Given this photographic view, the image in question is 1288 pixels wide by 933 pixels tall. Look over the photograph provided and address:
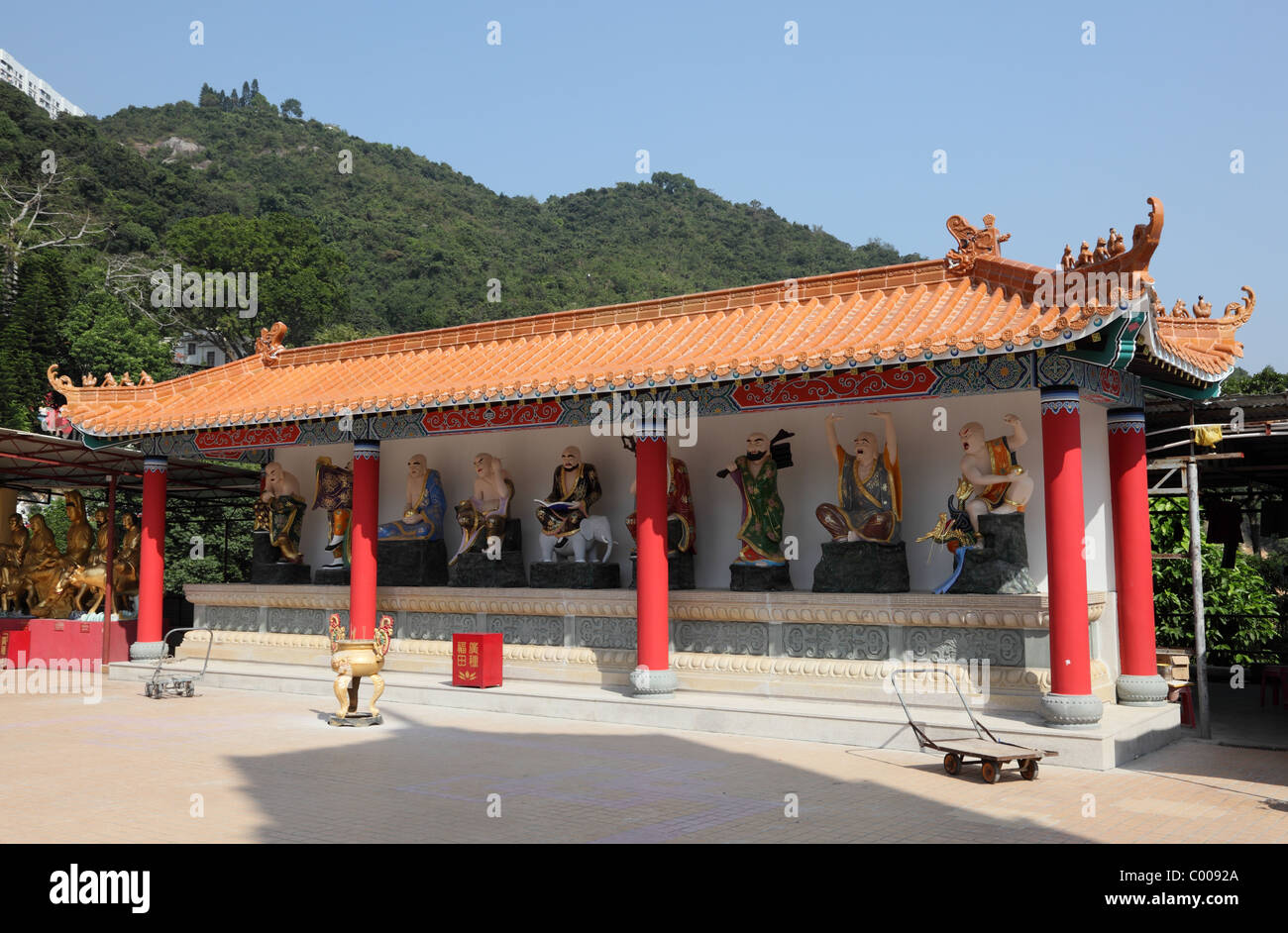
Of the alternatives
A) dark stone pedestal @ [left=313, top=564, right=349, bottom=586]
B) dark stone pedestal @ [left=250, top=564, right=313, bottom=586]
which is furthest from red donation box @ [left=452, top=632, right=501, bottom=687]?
dark stone pedestal @ [left=250, top=564, right=313, bottom=586]

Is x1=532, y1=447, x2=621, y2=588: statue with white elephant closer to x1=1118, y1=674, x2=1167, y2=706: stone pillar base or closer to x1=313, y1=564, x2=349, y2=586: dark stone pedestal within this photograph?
x1=313, y1=564, x2=349, y2=586: dark stone pedestal

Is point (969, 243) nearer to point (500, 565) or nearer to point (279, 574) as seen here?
point (500, 565)

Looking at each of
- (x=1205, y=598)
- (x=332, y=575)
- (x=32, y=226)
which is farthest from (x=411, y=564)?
(x=32, y=226)

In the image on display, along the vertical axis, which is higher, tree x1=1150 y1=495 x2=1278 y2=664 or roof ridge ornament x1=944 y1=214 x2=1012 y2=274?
roof ridge ornament x1=944 y1=214 x2=1012 y2=274

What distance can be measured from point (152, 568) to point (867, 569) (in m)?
12.0

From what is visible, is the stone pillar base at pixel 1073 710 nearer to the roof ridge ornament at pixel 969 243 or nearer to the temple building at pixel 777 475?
the temple building at pixel 777 475

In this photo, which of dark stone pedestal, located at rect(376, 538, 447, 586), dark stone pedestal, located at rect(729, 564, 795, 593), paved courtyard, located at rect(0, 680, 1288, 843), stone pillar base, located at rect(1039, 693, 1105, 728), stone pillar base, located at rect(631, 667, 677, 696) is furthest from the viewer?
dark stone pedestal, located at rect(376, 538, 447, 586)

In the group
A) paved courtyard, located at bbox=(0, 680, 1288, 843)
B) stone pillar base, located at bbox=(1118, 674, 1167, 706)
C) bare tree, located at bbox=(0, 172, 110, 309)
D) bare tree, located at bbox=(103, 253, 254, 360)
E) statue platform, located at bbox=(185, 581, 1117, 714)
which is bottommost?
paved courtyard, located at bbox=(0, 680, 1288, 843)

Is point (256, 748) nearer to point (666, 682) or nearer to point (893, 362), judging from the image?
point (666, 682)

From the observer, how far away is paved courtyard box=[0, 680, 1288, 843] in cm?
754

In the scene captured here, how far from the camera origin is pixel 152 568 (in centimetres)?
1803

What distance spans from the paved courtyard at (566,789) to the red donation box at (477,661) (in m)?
1.38

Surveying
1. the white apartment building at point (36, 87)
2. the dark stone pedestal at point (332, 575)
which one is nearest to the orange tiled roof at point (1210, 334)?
the dark stone pedestal at point (332, 575)

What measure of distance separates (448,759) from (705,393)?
5.16 metres
